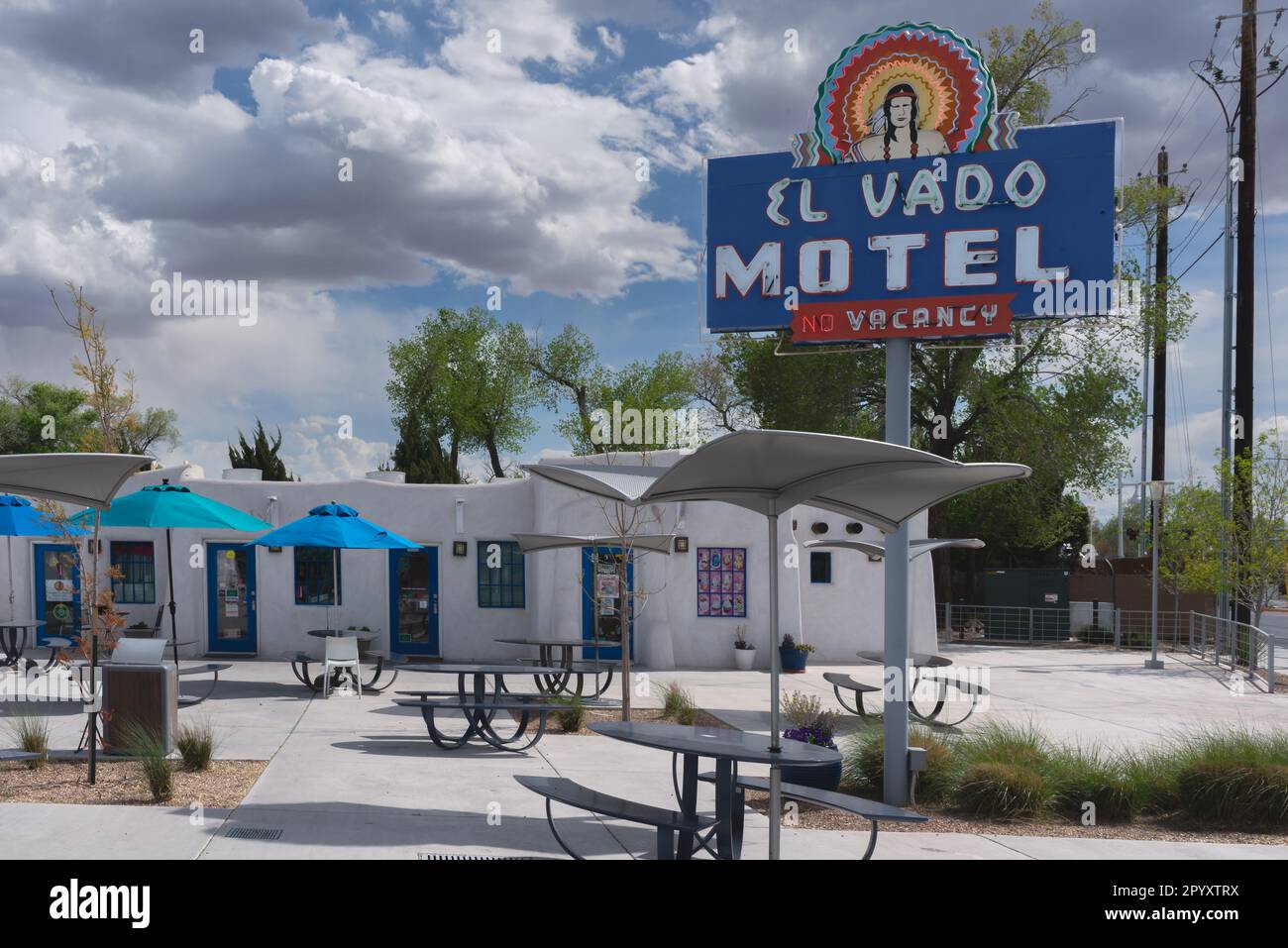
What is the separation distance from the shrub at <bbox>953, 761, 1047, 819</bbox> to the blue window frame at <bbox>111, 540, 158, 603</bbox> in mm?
15531

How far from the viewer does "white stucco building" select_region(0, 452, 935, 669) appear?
18578 millimetres

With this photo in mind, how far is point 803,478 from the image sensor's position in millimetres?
5848

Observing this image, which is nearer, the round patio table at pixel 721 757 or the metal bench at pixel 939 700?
the round patio table at pixel 721 757

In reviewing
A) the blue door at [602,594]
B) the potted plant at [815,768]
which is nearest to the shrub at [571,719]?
the potted plant at [815,768]

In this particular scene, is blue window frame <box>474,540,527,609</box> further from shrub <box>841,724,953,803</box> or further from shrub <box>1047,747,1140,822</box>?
shrub <box>1047,747,1140,822</box>

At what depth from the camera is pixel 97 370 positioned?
10094 millimetres

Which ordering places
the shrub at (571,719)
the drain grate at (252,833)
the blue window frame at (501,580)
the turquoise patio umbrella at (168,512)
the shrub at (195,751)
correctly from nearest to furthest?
the drain grate at (252,833), the shrub at (195,751), the shrub at (571,719), the turquoise patio umbrella at (168,512), the blue window frame at (501,580)

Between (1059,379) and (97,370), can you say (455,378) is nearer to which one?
(1059,379)

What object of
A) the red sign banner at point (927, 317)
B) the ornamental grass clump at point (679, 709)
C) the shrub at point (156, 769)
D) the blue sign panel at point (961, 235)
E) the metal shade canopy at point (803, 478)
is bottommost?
the ornamental grass clump at point (679, 709)

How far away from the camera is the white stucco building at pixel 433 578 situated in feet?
61.0

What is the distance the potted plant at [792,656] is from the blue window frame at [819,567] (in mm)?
1692

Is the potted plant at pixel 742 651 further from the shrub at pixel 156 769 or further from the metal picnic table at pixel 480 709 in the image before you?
Result: the shrub at pixel 156 769

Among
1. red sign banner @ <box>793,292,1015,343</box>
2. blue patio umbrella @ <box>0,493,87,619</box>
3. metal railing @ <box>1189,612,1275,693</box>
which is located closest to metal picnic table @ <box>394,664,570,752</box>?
red sign banner @ <box>793,292,1015,343</box>
